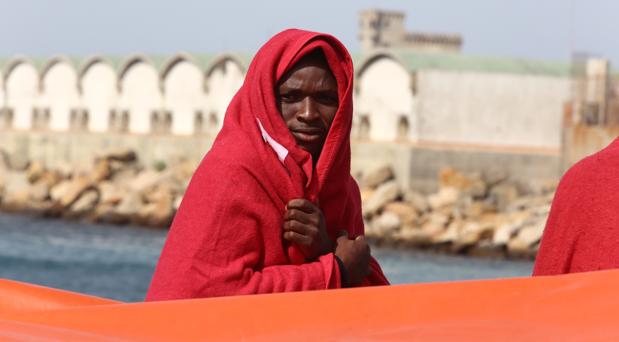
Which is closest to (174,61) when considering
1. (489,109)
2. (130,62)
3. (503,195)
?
(130,62)

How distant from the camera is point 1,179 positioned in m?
43.0

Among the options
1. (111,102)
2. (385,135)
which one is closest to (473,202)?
(385,135)

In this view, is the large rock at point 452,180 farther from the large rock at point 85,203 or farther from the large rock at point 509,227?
the large rock at point 85,203

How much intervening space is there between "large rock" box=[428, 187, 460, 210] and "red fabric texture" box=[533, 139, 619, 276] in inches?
1031

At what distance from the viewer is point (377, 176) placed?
31.1m

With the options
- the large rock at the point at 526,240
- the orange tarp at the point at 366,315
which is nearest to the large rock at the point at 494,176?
the large rock at the point at 526,240

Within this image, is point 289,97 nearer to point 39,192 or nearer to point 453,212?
point 453,212

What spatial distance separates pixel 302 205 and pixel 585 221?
2.13 ft

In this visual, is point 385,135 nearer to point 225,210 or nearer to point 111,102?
point 111,102

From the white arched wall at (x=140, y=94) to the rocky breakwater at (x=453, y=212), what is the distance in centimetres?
978

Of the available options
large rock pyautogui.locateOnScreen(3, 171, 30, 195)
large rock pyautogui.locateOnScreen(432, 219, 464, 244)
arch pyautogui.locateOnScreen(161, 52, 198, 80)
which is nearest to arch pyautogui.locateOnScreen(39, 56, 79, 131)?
large rock pyautogui.locateOnScreen(3, 171, 30, 195)

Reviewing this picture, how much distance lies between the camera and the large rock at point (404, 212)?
2966 cm

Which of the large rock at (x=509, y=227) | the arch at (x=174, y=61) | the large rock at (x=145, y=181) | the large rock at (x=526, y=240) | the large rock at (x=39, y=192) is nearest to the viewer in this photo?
the large rock at (x=526, y=240)

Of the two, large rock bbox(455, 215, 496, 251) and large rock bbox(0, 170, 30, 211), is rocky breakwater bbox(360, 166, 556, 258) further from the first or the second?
large rock bbox(0, 170, 30, 211)
